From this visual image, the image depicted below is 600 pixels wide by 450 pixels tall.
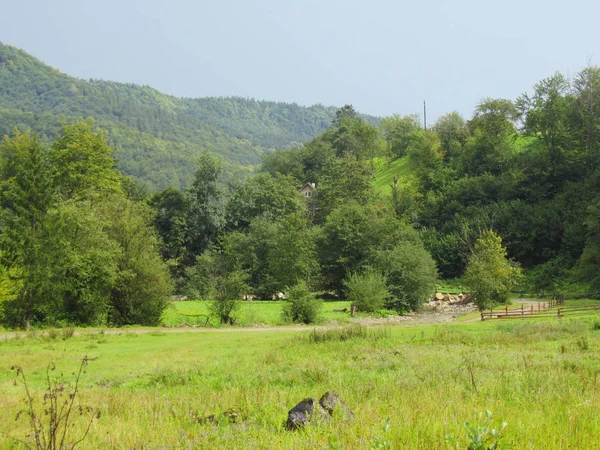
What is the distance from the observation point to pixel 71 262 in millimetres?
33500

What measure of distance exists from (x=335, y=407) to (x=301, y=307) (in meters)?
29.6

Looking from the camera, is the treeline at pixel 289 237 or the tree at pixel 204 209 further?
the tree at pixel 204 209

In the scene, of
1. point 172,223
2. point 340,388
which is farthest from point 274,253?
point 340,388

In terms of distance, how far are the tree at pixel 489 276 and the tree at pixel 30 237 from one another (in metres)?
31.8

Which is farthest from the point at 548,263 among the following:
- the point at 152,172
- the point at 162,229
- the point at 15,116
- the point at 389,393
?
the point at 15,116

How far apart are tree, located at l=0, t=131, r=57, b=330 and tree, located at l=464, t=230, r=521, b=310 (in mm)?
31776

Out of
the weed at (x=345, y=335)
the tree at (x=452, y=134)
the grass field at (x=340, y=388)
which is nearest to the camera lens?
the grass field at (x=340, y=388)

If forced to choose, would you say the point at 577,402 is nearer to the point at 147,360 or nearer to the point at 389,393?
the point at 389,393

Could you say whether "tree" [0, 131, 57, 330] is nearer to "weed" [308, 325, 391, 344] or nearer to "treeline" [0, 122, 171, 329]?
"treeline" [0, 122, 171, 329]

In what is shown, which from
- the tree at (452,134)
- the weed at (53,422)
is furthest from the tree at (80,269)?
the tree at (452,134)

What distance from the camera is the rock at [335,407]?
791 centimetres

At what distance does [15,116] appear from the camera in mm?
175000

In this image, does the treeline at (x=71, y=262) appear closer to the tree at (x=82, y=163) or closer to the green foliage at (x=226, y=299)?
the green foliage at (x=226, y=299)

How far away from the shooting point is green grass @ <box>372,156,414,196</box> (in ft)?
329
